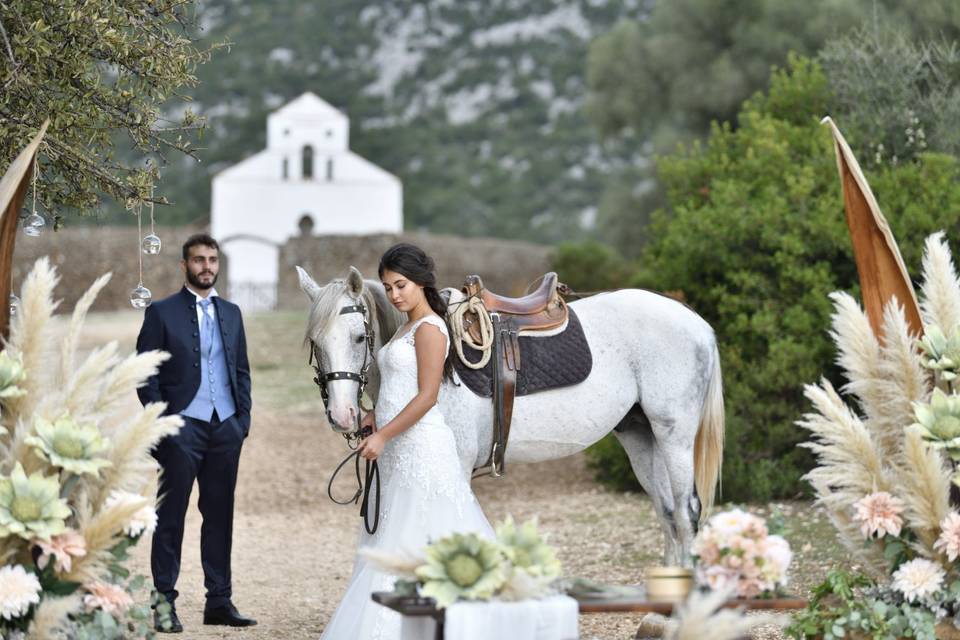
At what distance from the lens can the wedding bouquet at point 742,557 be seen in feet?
13.5

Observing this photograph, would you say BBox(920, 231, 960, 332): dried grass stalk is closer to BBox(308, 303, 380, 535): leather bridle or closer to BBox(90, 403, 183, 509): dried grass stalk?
BBox(308, 303, 380, 535): leather bridle

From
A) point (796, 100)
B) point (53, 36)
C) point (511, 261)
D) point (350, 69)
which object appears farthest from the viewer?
point (350, 69)

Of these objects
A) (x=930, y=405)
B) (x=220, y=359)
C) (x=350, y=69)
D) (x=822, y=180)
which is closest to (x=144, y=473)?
(x=220, y=359)

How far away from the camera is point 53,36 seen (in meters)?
6.46

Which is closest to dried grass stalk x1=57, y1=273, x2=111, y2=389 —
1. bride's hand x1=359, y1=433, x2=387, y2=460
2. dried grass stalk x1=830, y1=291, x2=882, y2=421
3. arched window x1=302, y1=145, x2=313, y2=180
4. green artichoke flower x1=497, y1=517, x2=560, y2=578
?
bride's hand x1=359, y1=433, x2=387, y2=460

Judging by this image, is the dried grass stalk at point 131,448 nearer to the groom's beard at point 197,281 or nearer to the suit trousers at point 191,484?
the suit trousers at point 191,484

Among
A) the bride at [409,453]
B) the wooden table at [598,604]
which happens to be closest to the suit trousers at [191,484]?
the bride at [409,453]

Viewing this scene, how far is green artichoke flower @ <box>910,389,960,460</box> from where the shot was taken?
15.1 ft

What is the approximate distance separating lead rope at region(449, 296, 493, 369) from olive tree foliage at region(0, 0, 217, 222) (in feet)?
5.70

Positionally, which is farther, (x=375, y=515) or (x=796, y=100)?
(x=796, y=100)

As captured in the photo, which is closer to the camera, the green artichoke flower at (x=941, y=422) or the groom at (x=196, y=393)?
the green artichoke flower at (x=941, y=422)

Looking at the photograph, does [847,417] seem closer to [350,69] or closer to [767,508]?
[767,508]

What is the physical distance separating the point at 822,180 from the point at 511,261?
25.5m

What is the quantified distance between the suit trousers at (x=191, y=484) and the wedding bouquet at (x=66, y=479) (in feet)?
6.62
